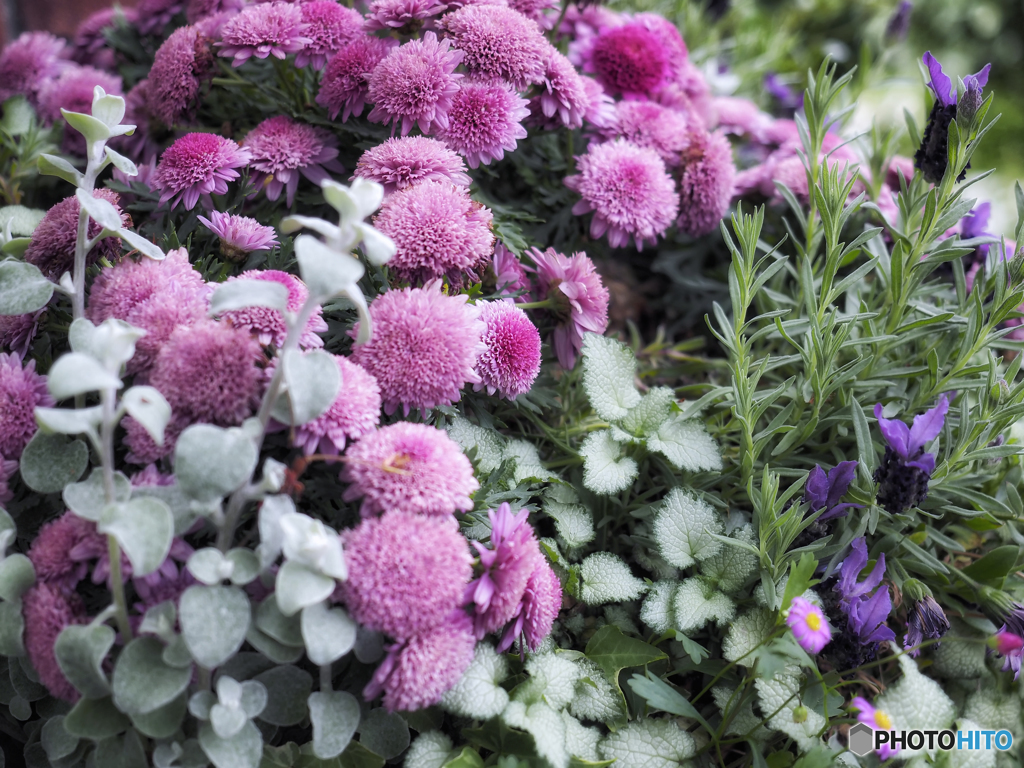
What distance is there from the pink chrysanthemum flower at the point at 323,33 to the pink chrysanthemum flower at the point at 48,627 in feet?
2.64

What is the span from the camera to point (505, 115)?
103 centimetres

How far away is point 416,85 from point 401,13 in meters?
0.20

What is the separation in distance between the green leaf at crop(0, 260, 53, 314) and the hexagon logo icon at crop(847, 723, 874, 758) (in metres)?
1.09

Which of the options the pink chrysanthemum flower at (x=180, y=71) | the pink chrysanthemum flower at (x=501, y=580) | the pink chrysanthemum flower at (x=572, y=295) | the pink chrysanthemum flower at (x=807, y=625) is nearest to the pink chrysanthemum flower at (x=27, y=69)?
the pink chrysanthemum flower at (x=180, y=71)

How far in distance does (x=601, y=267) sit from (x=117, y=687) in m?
1.16

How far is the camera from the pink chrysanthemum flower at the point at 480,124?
1.03 metres

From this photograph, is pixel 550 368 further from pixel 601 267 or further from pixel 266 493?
pixel 266 493

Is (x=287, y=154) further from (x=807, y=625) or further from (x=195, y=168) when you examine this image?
(x=807, y=625)

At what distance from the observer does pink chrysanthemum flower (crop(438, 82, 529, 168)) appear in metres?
1.03

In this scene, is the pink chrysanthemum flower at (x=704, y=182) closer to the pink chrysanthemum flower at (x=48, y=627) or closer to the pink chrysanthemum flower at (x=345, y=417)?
the pink chrysanthemum flower at (x=345, y=417)

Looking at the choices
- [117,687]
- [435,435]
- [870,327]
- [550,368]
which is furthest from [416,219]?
[870,327]

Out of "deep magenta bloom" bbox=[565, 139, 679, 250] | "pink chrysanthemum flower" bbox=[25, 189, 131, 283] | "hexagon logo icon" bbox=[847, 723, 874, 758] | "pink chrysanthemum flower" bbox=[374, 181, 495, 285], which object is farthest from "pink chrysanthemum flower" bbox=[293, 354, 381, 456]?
"hexagon logo icon" bbox=[847, 723, 874, 758]

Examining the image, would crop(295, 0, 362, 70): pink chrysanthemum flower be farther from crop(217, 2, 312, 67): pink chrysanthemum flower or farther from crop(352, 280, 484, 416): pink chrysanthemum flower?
crop(352, 280, 484, 416): pink chrysanthemum flower

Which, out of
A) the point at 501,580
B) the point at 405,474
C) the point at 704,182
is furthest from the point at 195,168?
the point at 704,182
